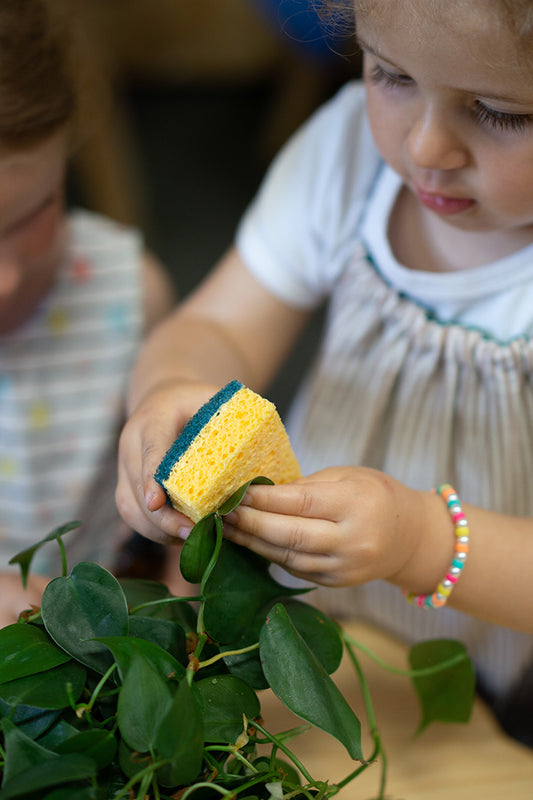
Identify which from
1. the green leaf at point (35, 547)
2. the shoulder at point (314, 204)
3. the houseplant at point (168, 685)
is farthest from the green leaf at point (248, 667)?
the shoulder at point (314, 204)

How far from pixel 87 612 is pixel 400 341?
38 centimetres

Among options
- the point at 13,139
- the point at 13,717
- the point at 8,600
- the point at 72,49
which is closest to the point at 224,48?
the point at 72,49

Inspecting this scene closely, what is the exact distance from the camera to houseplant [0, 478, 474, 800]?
0.33 m

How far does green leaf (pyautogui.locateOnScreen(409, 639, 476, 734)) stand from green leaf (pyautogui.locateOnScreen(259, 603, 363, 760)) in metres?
0.14

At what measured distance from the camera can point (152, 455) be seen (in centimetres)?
46

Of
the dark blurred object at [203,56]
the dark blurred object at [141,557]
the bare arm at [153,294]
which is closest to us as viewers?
the dark blurred object at [141,557]

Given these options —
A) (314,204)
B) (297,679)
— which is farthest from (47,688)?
(314,204)

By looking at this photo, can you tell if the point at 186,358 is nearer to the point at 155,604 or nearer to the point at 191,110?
the point at 155,604

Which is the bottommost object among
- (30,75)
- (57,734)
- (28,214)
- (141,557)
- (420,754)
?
(141,557)

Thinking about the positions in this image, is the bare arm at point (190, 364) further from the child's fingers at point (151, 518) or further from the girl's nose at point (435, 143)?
the girl's nose at point (435, 143)

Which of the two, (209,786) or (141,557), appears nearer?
(209,786)

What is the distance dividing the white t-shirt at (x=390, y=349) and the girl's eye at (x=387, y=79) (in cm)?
18

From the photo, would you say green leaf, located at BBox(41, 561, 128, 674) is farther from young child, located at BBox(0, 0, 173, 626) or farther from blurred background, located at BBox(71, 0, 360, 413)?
blurred background, located at BBox(71, 0, 360, 413)

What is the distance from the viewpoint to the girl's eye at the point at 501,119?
45cm
